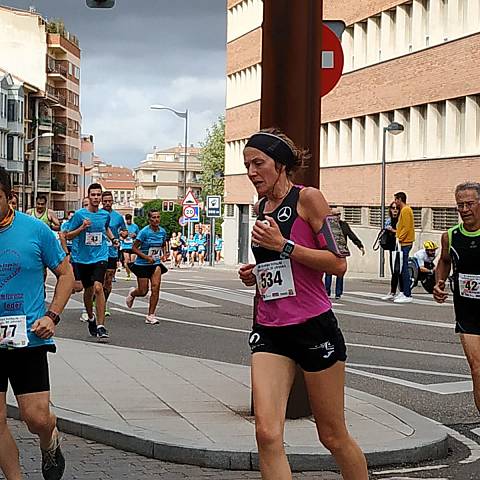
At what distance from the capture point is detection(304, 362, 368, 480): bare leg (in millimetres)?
5621

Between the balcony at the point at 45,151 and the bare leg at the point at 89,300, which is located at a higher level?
the balcony at the point at 45,151

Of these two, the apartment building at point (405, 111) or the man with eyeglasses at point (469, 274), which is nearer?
the man with eyeglasses at point (469, 274)

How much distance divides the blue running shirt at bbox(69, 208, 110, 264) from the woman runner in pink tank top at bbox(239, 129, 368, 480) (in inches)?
371

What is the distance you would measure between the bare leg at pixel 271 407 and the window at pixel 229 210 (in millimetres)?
58944

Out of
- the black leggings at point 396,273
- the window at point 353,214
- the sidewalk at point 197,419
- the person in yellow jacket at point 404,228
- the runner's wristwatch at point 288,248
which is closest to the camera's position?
the runner's wristwatch at point 288,248

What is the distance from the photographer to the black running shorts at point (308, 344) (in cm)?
562

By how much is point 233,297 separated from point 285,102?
15151 millimetres

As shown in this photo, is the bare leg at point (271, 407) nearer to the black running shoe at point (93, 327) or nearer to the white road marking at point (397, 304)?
the black running shoe at point (93, 327)

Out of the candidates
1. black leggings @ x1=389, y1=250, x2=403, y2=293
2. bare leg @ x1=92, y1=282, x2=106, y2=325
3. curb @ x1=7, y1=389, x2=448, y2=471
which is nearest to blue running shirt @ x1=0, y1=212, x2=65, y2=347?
curb @ x1=7, y1=389, x2=448, y2=471

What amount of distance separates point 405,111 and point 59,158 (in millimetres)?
80240

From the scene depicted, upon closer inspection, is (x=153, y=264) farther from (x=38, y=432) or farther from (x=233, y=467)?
(x=38, y=432)

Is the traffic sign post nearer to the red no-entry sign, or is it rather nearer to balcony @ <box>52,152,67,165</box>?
the red no-entry sign

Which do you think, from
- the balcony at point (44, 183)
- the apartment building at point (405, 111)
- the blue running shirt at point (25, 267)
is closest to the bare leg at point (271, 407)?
the blue running shirt at point (25, 267)

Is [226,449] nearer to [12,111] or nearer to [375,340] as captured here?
[375,340]
